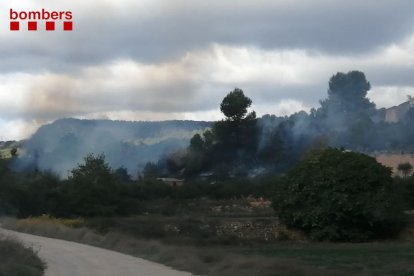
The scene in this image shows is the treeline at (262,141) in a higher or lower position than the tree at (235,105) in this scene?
lower

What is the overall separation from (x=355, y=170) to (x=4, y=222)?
25.3 metres

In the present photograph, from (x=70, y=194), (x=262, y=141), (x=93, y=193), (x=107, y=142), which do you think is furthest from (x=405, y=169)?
(x=107, y=142)

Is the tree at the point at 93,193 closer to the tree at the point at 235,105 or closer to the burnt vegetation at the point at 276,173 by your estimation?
the burnt vegetation at the point at 276,173

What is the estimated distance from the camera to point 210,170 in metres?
110

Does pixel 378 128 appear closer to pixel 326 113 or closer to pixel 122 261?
pixel 326 113

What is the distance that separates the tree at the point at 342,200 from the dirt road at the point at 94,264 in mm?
20654

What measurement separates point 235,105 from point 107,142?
2825 centimetres

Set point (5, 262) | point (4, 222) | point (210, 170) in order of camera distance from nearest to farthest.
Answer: point (5, 262)
point (4, 222)
point (210, 170)

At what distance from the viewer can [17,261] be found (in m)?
23.6

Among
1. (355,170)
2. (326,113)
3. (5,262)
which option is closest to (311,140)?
(326,113)

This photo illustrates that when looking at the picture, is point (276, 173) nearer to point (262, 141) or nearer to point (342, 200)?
point (262, 141)

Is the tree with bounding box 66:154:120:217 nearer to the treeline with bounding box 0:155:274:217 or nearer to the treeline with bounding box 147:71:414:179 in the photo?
the treeline with bounding box 0:155:274:217

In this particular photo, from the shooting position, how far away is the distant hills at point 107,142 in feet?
349

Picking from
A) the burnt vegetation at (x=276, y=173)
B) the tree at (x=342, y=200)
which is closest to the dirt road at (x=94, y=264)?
the tree at (x=342, y=200)
